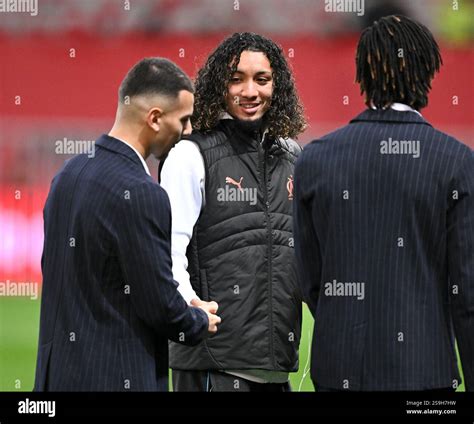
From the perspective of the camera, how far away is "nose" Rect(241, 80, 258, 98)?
11.0ft

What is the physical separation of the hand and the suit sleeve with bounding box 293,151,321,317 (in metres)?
0.28

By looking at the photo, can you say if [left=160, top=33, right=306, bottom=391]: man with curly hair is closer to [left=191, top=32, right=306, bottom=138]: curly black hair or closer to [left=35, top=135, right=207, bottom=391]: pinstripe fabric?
[left=191, top=32, right=306, bottom=138]: curly black hair

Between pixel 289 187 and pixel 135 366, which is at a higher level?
pixel 289 187

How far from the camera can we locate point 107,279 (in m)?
2.58

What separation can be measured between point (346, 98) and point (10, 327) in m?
5.75

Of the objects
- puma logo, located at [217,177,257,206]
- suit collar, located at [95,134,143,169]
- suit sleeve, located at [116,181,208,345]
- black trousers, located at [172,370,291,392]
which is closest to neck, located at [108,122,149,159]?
suit collar, located at [95,134,143,169]

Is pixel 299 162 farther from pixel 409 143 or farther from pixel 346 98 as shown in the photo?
pixel 346 98

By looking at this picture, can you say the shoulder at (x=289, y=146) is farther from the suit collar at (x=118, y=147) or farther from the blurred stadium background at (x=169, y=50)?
the blurred stadium background at (x=169, y=50)

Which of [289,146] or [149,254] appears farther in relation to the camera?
[289,146]

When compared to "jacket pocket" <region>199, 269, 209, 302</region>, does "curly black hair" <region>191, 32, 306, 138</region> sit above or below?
above

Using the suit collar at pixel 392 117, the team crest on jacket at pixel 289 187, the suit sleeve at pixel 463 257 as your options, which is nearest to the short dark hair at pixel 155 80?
the suit collar at pixel 392 117

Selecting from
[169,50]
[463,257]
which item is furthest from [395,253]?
[169,50]

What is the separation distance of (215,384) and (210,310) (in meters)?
0.41

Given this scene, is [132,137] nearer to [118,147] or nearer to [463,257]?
[118,147]
